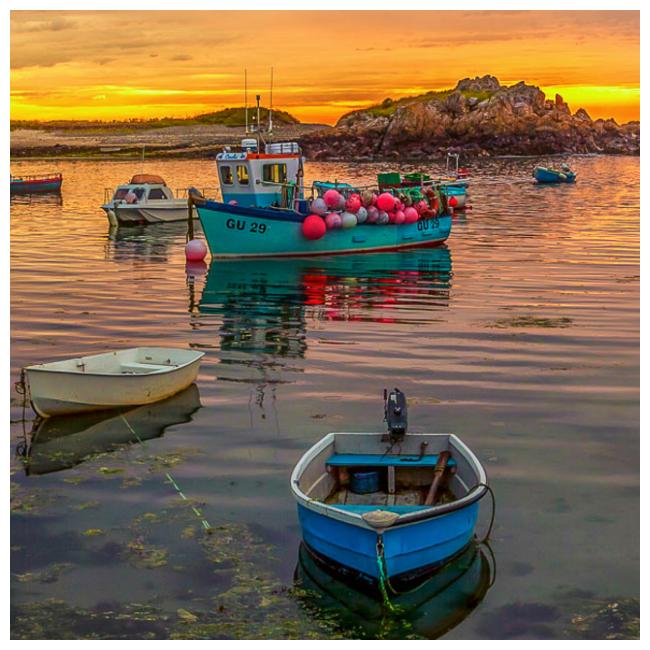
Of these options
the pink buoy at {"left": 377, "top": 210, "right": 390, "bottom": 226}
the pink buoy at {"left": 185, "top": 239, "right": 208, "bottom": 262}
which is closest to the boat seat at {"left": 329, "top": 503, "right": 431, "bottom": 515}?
the pink buoy at {"left": 185, "top": 239, "right": 208, "bottom": 262}

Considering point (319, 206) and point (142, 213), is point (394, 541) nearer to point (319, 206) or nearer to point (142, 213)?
point (319, 206)

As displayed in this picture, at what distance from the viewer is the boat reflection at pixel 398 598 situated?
10.2 meters

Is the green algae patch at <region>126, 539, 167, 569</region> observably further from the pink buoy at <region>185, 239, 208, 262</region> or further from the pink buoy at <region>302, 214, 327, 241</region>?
the pink buoy at <region>185, 239, 208, 262</region>

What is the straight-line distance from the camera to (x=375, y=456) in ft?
42.4

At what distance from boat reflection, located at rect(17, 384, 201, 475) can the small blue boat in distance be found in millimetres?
4171

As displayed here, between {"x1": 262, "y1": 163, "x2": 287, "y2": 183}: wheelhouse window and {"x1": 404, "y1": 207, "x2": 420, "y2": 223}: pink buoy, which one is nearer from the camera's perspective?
{"x1": 262, "y1": 163, "x2": 287, "y2": 183}: wheelhouse window

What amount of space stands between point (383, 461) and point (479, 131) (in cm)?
14011

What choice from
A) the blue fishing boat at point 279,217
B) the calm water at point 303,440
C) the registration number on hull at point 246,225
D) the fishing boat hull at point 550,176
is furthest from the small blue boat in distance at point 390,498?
the fishing boat hull at point 550,176

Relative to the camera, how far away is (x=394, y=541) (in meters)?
10.4

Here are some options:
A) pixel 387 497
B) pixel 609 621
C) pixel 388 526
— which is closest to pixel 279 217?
pixel 387 497

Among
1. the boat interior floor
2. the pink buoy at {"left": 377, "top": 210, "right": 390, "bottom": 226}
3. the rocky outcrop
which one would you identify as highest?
→ the rocky outcrop

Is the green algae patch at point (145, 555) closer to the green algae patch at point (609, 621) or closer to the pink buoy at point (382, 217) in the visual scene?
the green algae patch at point (609, 621)

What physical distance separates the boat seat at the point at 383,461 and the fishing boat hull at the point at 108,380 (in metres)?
5.03

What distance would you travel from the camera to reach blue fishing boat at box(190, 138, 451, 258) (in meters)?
34.4
